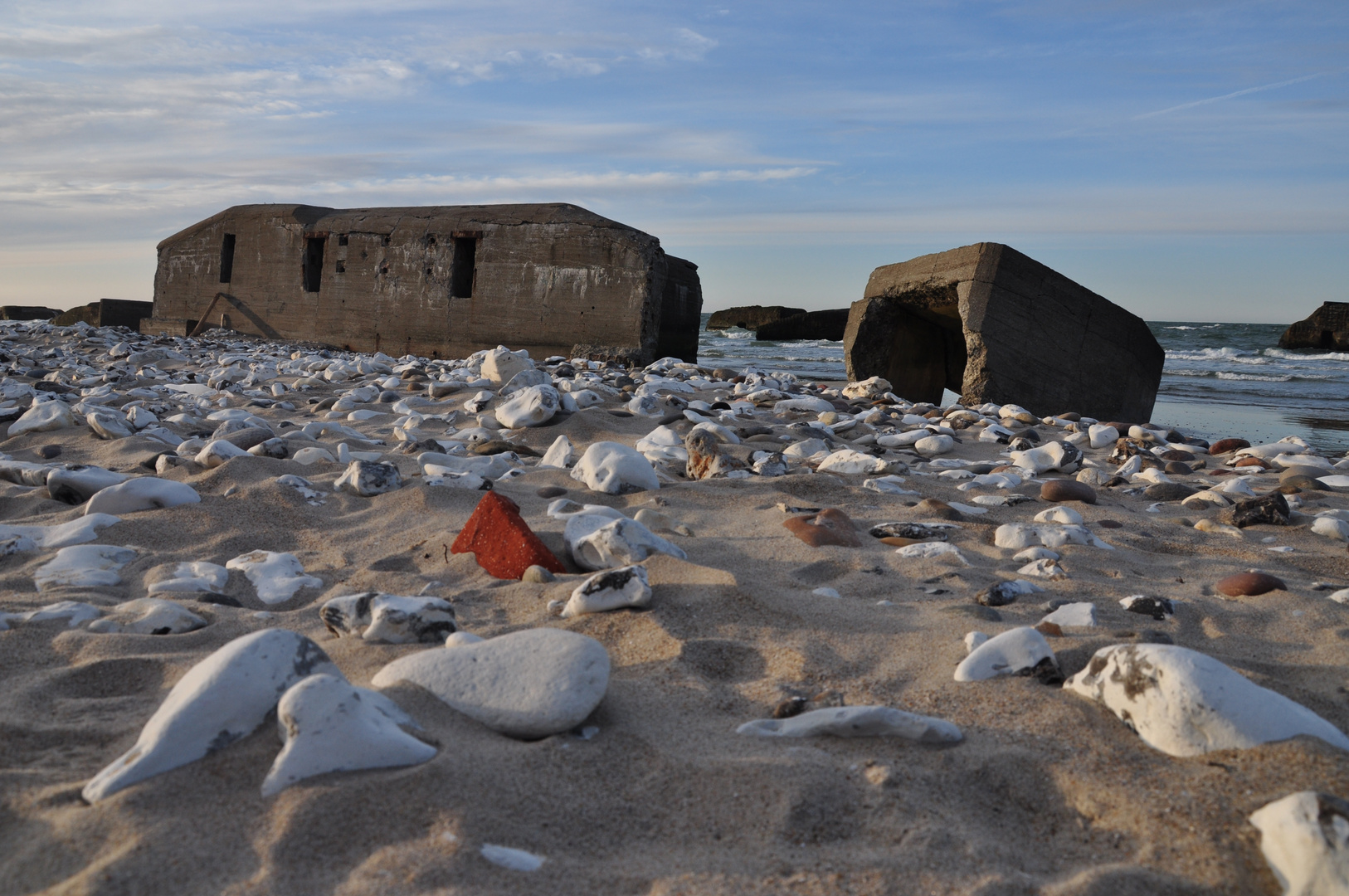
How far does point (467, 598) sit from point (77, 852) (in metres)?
0.88

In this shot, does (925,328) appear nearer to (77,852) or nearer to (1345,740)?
(1345,740)

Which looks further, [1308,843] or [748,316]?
[748,316]

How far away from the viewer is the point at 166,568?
6.04 ft

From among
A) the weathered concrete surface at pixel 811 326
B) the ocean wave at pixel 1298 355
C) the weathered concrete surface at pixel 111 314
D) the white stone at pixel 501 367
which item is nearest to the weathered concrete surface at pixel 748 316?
the weathered concrete surface at pixel 811 326

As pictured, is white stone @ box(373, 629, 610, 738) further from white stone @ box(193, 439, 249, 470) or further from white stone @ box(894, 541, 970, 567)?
white stone @ box(193, 439, 249, 470)

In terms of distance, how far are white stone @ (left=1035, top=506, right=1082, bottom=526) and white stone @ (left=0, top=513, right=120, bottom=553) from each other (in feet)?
8.02

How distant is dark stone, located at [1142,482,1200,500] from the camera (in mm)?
2965

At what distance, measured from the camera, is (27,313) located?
18484 mm

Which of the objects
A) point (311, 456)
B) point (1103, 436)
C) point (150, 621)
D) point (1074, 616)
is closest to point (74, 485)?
point (311, 456)

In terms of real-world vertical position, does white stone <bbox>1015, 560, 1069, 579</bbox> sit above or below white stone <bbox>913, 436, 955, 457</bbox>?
below

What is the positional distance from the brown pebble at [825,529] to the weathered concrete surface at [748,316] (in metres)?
27.4

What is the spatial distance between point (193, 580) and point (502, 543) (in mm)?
620

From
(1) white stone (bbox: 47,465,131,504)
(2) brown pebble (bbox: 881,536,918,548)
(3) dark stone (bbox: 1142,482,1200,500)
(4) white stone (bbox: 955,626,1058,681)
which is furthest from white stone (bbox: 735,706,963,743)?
(3) dark stone (bbox: 1142,482,1200,500)

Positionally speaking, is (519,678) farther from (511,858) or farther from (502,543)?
(502,543)
